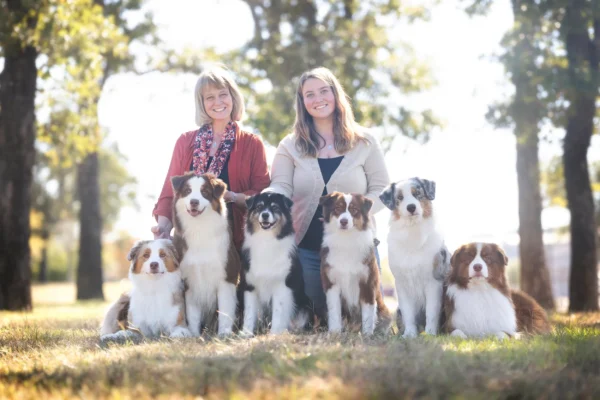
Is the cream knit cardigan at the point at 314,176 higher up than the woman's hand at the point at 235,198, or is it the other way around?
the cream knit cardigan at the point at 314,176

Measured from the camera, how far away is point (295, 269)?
5.73 m

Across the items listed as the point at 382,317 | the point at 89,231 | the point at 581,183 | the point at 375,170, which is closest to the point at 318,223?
the point at 375,170

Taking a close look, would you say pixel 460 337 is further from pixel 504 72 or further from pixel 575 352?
pixel 504 72

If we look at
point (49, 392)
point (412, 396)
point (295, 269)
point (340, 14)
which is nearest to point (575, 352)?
point (412, 396)

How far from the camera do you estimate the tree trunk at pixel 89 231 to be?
54.2ft

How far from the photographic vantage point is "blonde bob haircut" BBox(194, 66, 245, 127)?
6.27 metres

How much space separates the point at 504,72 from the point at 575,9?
1399 mm

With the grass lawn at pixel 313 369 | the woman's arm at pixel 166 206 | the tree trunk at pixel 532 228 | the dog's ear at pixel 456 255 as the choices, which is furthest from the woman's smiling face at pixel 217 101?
the tree trunk at pixel 532 228

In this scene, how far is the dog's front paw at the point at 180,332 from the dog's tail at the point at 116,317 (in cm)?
55

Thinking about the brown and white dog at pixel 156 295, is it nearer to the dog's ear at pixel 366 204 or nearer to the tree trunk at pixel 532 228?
the dog's ear at pixel 366 204

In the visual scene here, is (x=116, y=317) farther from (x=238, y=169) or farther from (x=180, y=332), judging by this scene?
(x=238, y=169)

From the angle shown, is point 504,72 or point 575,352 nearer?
point 575,352

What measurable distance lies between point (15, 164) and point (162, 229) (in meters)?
5.81

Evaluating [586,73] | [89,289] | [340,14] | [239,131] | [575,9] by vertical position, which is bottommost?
[89,289]
